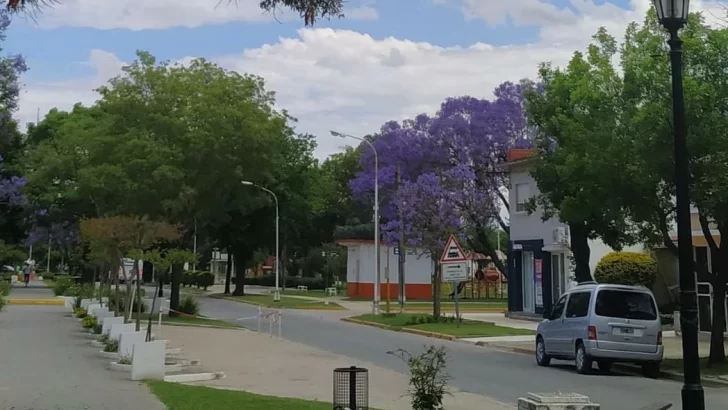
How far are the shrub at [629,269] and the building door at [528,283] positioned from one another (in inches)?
295

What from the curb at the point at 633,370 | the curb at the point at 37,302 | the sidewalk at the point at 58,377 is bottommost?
the curb at the point at 633,370

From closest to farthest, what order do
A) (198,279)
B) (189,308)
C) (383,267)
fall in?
(189,308)
(383,267)
(198,279)

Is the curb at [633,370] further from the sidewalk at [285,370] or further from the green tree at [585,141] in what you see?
the sidewalk at [285,370]

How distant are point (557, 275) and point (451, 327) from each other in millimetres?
7953

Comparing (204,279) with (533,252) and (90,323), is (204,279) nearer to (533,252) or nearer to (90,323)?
(533,252)

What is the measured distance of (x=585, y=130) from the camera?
773 inches

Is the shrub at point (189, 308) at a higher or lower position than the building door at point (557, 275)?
lower

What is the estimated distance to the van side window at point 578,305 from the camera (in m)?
19.5

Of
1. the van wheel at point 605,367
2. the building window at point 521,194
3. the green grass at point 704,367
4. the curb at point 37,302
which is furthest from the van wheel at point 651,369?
the curb at point 37,302

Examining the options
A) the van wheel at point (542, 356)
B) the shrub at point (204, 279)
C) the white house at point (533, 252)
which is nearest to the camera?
the van wheel at point (542, 356)

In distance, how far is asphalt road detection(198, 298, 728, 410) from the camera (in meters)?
15.1

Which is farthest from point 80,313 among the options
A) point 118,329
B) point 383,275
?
point 383,275

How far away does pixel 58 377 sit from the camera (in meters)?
16.0

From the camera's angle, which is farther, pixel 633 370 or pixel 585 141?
pixel 633 370
